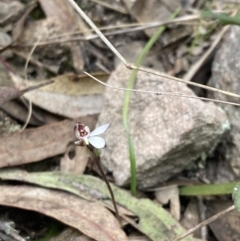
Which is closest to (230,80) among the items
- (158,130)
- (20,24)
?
(158,130)

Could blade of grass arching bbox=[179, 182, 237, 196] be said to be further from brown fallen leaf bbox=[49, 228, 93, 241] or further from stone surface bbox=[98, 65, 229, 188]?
brown fallen leaf bbox=[49, 228, 93, 241]

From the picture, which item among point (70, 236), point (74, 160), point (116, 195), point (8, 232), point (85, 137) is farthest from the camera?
point (74, 160)

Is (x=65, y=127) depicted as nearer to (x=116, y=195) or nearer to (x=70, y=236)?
(x=116, y=195)

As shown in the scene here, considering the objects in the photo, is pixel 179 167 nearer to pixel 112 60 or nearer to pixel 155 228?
pixel 155 228

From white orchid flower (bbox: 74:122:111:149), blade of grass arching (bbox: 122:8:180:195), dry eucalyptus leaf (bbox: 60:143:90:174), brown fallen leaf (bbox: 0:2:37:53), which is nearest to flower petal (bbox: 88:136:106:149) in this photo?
white orchid flower (bbox: 74:122:111:149)

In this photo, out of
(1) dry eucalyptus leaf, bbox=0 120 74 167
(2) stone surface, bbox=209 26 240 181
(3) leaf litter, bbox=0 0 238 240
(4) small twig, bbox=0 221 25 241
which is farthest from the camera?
(2) stone surface, bbox=209 26 240 181

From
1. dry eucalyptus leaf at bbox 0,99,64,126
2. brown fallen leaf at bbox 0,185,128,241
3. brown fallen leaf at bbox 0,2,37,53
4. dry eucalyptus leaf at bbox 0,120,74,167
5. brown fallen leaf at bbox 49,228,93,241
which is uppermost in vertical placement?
brown fallen leaf at bbox 0,2,37,53
